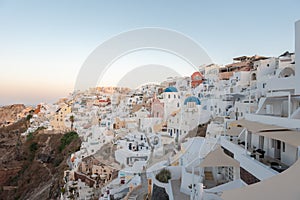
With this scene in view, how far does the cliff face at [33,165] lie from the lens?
1047 inches

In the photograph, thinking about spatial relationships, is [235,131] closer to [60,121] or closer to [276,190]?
[276,190]

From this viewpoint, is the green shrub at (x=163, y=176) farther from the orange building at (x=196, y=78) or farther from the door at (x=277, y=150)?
the orange building at (x=196, y=78)

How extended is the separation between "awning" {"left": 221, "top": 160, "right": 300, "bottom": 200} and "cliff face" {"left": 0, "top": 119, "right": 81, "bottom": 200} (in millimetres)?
21808

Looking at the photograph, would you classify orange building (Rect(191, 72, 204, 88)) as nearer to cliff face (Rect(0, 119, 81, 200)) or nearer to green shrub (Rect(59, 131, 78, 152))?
cliff face (Rect(0, 119, 81, 200))

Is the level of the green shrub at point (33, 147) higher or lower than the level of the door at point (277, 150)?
lower

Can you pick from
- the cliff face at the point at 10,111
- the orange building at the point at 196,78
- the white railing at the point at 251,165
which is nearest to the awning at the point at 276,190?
the white railing at the point at 251,165

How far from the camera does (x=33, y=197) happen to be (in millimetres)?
24188

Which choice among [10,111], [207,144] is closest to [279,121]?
[207,144]

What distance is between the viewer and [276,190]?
3.62m

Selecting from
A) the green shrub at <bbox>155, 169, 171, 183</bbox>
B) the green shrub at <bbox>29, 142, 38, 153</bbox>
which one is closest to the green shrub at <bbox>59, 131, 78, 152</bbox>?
the green shrub at <bbox>29, 142, 38, 153</bbox>

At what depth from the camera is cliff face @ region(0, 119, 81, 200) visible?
2659 centimetres

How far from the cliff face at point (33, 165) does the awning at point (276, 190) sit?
21.8 m

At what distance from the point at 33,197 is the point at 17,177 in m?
10.2

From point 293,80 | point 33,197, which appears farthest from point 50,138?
point 293,80
